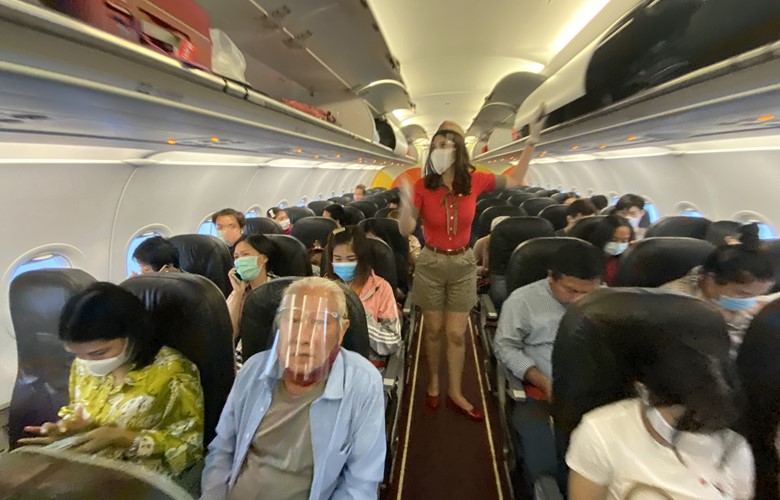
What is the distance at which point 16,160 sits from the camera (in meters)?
3.16

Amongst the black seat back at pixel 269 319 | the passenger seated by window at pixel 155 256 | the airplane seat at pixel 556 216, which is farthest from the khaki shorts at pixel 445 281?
the airplane seat at pixel 556 216

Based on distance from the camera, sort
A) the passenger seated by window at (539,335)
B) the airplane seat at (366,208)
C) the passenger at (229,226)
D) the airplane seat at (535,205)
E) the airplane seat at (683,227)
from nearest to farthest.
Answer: the passenger seated by window at (539,335)
the passenger at (229,226)
the airplane seat at (683,227)
the airplane seat at (535,205)
the airplane seat at (366,208)

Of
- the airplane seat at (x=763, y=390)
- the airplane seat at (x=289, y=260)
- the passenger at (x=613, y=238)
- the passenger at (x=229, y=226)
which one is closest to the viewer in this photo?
the airplane seat at (x=763, y=390)

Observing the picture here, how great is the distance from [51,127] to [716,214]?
8.08 meters

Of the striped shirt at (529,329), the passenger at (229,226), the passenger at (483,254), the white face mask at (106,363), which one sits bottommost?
the passenger at (483,254)

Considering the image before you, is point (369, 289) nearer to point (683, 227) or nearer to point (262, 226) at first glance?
point (262, 226)

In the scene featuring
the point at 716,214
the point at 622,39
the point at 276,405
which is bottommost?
the point at 716,214

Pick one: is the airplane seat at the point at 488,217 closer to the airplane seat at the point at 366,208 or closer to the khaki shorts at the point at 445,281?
the airplane seat at the point at 366,208

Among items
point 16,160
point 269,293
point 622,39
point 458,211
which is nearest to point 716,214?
point 622,39

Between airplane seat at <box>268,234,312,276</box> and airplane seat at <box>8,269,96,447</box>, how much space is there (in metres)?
1.43

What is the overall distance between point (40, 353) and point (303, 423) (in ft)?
5.62

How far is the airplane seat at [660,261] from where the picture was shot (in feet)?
9.58

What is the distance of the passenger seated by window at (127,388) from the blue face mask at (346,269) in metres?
1.27

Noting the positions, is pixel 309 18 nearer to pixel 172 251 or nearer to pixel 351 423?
pixel 172 251
